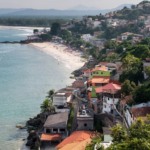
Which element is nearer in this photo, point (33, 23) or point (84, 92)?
point (84, 92)

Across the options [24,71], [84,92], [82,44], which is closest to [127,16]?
[82,44]

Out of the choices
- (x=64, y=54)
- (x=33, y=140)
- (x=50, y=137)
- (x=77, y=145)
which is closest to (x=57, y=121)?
(x=50, y=137)

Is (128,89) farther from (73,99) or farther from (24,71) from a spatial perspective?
(24,71)

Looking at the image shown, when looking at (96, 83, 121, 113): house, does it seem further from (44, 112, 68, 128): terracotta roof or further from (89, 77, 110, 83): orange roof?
(89, 77, 110, 83): orange roof

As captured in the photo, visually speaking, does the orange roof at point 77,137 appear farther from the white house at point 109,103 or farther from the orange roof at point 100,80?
the orange roof at point 100,80

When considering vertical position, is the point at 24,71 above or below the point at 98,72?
below

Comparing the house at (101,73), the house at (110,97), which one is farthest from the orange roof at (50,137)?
the house at (101,73)

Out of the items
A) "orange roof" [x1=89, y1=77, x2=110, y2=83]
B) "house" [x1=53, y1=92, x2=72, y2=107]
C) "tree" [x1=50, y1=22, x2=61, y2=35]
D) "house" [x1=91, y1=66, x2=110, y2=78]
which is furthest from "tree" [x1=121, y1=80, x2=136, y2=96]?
"tree" [x1=50, y1=22, x2=61, y2=35]
